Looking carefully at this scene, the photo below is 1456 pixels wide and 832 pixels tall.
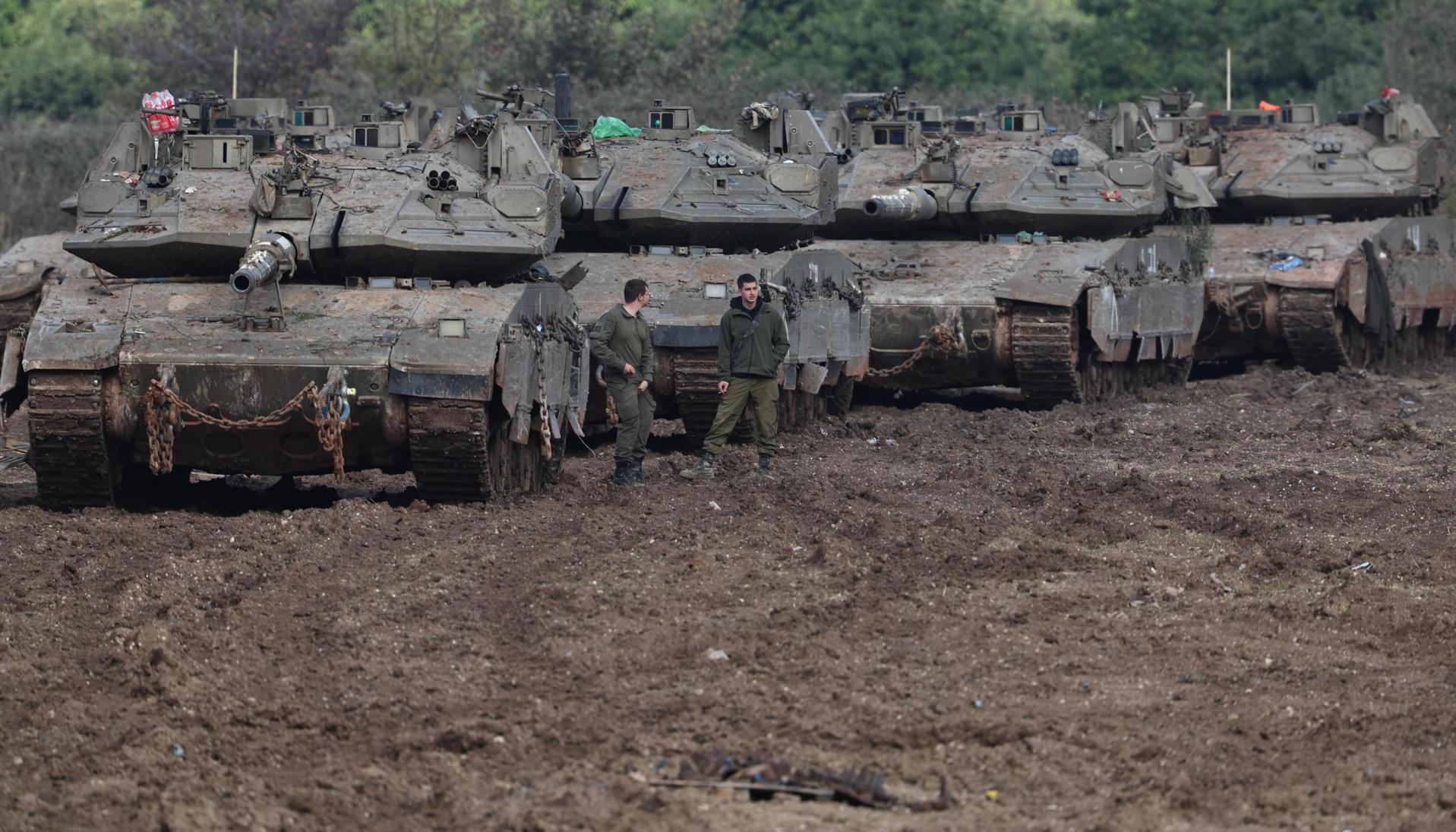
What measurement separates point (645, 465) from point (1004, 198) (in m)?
5.59

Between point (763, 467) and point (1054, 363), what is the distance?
4.51 meters

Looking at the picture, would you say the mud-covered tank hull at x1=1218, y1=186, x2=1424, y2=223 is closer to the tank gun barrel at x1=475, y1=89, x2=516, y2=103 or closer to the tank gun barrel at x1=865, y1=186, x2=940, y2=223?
the tank gun barrel at x1=865, y1=186, x2=940, y2=223

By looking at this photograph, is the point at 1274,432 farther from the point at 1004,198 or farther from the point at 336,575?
the point at 336,575

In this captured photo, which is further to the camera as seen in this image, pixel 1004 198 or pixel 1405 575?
pixel 1004 198

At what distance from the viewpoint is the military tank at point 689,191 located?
54.6 feet

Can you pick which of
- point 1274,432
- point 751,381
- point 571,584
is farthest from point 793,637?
point 1274,432

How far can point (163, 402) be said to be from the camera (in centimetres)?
1199

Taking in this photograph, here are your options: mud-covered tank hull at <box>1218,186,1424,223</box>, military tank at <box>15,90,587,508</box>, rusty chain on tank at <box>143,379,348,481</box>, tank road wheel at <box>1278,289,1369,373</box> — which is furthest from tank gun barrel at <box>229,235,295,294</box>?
mud-covered tank hull at <box>1218,186,1424,223</box>

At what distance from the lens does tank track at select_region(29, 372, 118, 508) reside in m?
11.9

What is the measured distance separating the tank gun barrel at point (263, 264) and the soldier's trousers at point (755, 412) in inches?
115

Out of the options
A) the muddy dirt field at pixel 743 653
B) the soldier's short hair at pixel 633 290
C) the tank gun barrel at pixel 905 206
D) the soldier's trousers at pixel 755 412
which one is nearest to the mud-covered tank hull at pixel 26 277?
the muddy dirt field at pixel 743 653

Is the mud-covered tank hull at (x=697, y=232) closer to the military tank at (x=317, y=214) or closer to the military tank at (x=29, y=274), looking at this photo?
the military tank at (x=317, y=214)

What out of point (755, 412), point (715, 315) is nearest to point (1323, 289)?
point (715, 315)

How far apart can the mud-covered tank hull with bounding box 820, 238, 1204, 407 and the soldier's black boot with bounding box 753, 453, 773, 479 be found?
157 inches
